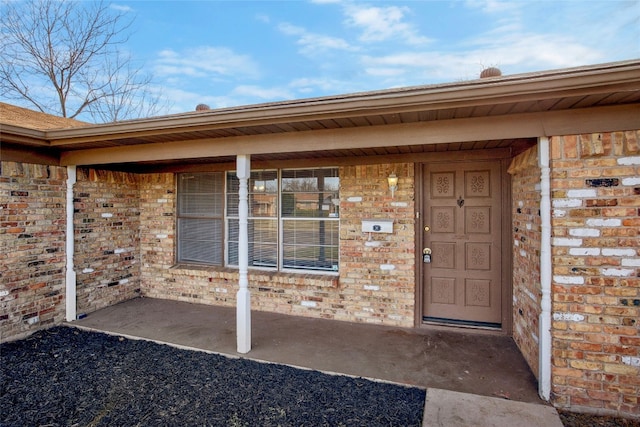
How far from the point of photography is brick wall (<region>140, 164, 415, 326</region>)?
4305 mm

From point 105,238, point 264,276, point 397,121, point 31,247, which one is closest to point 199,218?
point 105,238

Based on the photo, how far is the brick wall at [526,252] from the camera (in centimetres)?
301

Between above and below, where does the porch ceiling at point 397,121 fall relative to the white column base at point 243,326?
above

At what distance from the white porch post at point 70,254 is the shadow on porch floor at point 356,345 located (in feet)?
0.78

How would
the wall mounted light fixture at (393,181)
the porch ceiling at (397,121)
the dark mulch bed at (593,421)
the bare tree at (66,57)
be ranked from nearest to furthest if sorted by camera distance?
1. the porch ceiling at (397,121)
2. the dark mulch bed at (593,421)
3. the wall mounted light fixture at (393,181)
4. the bare tree at (66,57)

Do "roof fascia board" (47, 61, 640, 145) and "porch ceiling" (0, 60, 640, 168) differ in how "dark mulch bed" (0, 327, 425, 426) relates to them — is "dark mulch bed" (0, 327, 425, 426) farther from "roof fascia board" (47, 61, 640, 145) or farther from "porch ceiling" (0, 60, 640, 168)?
"roof fascia board" (47, 61, 640, 145)

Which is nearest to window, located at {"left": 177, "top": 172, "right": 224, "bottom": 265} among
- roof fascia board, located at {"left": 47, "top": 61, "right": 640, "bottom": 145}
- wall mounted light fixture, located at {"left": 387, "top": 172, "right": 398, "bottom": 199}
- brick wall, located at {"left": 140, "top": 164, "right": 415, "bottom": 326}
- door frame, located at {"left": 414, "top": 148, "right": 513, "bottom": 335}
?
brick wall, located at {"left": 140, "top": 164, "right": 415, "bottom": 326}

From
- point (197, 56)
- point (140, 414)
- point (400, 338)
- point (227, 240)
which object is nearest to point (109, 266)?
point (227, 240)

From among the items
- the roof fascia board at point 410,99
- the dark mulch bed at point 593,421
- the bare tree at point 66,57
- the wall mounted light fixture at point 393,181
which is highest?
the bare tree at point 66,57

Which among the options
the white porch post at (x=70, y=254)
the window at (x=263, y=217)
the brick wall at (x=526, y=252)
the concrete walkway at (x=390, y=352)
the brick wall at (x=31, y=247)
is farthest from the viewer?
the window at (x=263, y=217)

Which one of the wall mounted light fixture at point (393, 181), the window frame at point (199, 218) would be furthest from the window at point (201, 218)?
the wall mounted light fixture at point (393, 181)

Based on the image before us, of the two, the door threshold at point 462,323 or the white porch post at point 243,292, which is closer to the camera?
the white porch post at point 243,292

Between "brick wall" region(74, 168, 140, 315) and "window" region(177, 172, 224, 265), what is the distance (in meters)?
0.80

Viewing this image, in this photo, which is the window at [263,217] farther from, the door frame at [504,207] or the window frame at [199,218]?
the door frame at [504,207]
